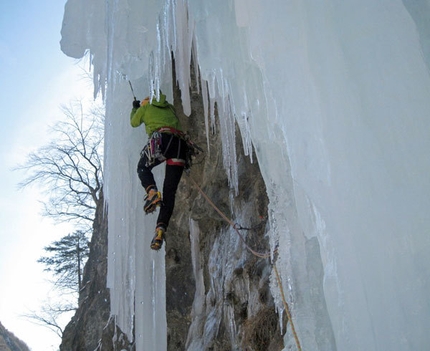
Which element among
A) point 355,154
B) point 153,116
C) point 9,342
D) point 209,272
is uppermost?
point 153,116

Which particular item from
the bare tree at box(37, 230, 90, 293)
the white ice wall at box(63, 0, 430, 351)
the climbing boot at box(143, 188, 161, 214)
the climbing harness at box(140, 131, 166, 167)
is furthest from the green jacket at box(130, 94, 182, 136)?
the bare tree at box(37, 230, 90, 293)

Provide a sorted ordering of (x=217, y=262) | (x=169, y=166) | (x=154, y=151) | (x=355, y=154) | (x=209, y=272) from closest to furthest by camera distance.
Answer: (x=355, y=154)
(x=154, y=151)
(x=169, y=166)
(x=217, y=262)
(x=209, y=272)

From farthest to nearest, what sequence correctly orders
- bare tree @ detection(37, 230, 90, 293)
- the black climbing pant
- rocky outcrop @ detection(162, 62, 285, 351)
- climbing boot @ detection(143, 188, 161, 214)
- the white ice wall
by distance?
bare tree @ detection(37, 230, 90, 293)
rocky outcrop @ detection(162, 62, 285, 351)
the black climbing pant
climbing boot @ detection(143, 188, 161, 214)
the white ice wall

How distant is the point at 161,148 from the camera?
13.3 feet

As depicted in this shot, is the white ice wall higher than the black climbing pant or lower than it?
lower

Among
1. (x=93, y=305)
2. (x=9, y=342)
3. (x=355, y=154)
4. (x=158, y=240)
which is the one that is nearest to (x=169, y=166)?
(x=158, y=240)

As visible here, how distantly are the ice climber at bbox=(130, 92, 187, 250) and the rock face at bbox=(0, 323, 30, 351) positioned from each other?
16966 mm

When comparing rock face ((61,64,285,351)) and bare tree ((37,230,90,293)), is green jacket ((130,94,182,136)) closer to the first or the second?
rock face ((61,64,285,351))

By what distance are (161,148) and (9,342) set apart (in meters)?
18.6

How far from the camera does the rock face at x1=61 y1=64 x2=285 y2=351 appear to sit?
4.24m

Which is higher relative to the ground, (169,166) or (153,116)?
(153,116)

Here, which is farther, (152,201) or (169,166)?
(169,166)

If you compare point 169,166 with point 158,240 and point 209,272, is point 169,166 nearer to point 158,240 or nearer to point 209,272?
point 158,240

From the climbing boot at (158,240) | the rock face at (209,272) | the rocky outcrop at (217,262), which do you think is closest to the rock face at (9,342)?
the rock face at (209,272)
